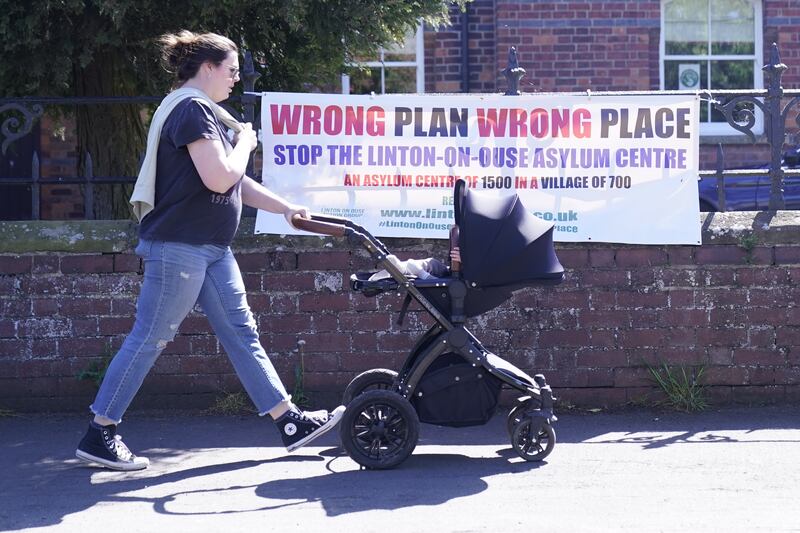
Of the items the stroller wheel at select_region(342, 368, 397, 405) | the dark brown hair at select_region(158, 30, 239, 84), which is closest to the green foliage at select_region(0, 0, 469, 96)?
the dark brown hair at select_region(158, 30, 239, 84)

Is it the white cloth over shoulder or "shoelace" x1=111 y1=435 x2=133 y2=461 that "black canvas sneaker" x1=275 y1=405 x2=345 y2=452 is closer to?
"shoelace" x1=111 y1=435 x2=133 y2=461

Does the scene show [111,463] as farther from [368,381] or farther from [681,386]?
[681,386]

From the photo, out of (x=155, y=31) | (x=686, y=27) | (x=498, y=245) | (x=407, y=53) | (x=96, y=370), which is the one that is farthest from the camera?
(x=686, y=27)

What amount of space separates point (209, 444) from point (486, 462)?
57.5 inches

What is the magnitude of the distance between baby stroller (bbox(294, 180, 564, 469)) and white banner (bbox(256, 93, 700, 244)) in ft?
4.11

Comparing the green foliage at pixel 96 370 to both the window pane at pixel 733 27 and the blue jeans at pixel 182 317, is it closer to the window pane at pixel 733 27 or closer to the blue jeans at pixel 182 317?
the blue jeans at pixel 182 317

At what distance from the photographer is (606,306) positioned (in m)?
6.29

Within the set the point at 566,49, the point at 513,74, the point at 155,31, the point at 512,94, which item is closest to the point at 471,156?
the point at 512,94

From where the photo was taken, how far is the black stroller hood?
4.85m

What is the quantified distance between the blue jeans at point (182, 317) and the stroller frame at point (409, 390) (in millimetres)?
410

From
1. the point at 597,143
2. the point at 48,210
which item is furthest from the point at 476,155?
the point at 48,210

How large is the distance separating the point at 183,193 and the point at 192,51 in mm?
664

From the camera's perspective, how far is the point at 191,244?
4809 millimetres

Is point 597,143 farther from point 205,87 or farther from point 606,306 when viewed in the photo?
point 205,87
